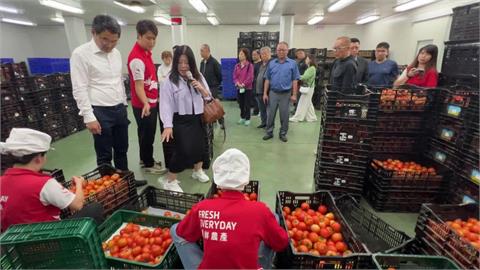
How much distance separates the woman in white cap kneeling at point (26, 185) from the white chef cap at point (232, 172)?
996mm

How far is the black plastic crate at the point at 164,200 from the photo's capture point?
2213mm

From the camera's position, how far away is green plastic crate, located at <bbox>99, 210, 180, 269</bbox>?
59.4 inches

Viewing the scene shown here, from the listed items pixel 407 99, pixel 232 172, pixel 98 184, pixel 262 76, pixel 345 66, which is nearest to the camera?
pixel 232 172

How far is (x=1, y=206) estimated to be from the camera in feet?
4.66

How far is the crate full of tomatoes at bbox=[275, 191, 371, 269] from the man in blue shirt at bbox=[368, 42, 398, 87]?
2.63m

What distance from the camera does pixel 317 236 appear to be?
5.98 feet

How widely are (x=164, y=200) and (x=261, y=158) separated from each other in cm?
199

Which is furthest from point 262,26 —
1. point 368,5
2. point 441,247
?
point 441,247

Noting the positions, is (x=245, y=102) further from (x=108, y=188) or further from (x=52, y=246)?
(x=52, y=246)

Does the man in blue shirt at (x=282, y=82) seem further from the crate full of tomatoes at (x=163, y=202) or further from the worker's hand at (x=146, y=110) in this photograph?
the crate full of tomatoes at (x=163, y=202)

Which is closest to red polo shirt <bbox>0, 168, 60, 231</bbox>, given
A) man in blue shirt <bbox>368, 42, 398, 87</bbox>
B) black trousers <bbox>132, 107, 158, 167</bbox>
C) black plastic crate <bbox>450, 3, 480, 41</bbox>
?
black trousers <bbox>132, 107, 158, 167</bbox>

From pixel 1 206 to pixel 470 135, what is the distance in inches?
144

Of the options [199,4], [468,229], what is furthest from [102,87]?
[199,4]

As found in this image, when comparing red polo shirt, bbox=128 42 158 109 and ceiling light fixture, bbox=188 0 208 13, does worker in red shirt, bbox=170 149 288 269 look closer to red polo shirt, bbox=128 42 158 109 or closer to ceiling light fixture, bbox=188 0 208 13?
red polo shirt, bbox=128 42 158 109
